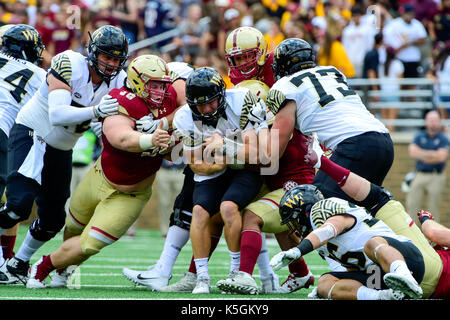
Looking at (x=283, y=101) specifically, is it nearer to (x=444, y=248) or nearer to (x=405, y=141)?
(x=444, y=248)

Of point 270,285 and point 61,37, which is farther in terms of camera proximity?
point 61,37

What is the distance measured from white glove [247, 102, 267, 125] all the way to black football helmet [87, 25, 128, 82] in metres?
1.20

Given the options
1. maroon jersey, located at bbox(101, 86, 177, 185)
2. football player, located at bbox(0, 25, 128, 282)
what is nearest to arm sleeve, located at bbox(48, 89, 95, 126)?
football player, located at bbox(0, 25, 128, 282)

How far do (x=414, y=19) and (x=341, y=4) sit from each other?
4.68 feet


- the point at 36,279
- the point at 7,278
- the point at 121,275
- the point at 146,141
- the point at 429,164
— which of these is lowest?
the point at 429,164

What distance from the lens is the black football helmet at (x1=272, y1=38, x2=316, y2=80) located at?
6.01m

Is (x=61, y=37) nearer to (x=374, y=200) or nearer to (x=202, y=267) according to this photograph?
(x=202, y=267)

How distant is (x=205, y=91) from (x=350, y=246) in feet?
5.05

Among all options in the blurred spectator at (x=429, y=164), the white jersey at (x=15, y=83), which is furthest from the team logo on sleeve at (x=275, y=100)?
the blurred spectator at (x=429, y=164)

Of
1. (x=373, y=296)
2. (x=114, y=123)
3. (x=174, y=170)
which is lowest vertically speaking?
(x=174, y=170)

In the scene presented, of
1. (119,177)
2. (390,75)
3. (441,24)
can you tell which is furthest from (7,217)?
(441,24)

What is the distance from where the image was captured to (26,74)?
682 cm

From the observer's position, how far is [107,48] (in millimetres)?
6250
